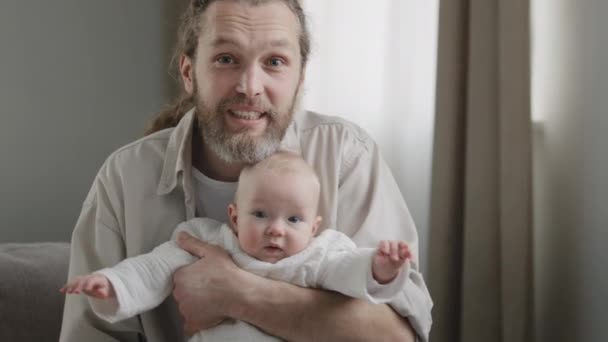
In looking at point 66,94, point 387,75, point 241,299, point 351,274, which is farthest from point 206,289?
point 66,94

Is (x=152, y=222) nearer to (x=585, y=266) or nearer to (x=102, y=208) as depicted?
(x=102, y=208)

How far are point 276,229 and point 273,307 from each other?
16 centimetres

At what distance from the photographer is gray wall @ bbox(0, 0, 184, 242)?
3398mm

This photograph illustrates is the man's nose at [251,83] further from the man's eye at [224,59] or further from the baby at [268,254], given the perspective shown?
the baby at [268,254]

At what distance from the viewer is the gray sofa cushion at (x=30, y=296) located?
2.04m

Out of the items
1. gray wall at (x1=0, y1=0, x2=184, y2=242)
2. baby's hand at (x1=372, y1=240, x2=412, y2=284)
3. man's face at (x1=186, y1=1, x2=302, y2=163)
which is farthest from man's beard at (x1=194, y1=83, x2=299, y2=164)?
gray wall at (x1=0, y1=0, x2=184, y2=242)

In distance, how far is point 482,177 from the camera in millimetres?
2457

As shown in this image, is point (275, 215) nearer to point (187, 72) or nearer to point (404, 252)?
point (404, 252)

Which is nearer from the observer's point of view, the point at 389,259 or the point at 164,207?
the point at 389,259

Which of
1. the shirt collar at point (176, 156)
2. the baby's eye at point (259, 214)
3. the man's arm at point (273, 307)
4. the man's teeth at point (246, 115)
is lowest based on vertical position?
the man's arm at point (273, 307)

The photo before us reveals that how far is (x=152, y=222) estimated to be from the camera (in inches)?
72.4

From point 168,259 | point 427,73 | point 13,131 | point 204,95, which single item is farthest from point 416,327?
point 13,131

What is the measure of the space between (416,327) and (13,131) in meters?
2.29

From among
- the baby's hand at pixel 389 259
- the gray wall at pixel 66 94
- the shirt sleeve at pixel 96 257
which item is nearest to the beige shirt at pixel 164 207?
the shirt sleeve at pixel 96 257
